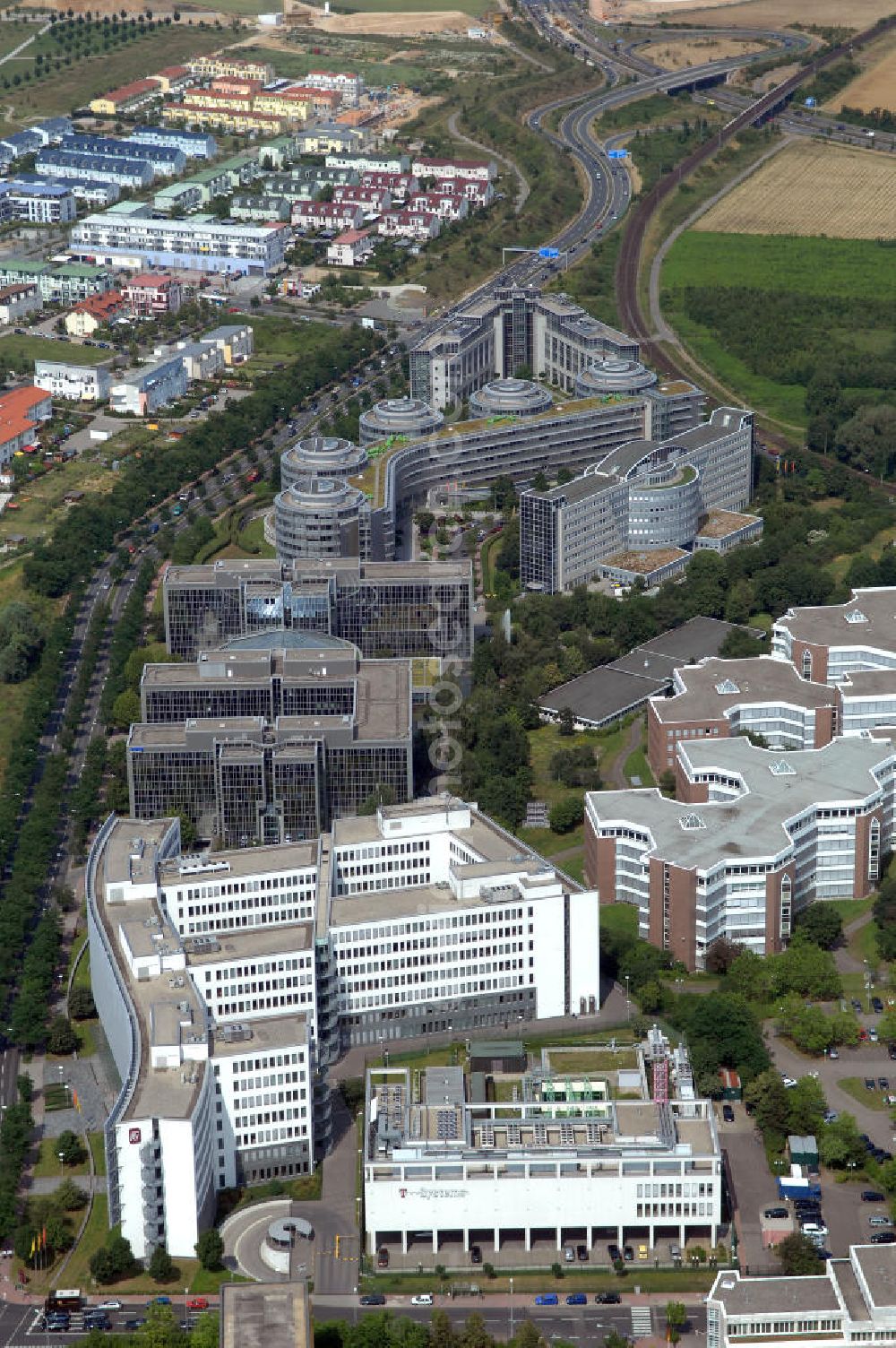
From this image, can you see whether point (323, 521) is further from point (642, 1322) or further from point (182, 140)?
point (182, 140)

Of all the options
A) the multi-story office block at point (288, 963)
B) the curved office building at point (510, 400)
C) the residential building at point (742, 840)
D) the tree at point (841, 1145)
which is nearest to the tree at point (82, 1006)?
the multi-story office block at point (288, 963)

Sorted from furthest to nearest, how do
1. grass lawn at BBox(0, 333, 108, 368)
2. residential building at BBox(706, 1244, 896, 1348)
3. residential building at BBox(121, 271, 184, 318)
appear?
residential building at BBox(121, 271, 184, 318) < grass lawn at BBox(0, 333, 108, 368) < residential building at BBox(706, 1244, 896, 1348)

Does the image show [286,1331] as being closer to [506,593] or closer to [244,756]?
[244,756]

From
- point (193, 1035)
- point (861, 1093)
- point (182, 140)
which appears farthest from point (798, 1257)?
point (182, 140)

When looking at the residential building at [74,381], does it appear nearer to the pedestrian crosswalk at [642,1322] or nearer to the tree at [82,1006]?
the tree at [82,1006]

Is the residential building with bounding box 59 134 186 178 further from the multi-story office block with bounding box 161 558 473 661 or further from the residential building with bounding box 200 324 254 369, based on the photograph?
the multi-story office block with bounding box 161 558 473 661

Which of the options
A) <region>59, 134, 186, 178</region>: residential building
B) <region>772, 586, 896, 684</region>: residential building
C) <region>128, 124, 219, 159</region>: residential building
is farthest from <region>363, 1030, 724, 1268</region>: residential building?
<region>128, 124, 219, 159</region>: residential building

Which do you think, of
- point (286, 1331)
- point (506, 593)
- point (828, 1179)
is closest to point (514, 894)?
point (828, 1179)

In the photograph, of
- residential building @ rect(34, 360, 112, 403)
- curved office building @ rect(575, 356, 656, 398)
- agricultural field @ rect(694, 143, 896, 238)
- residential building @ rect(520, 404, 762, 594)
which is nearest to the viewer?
residential building @ rect(520, 404, 762, 594)
